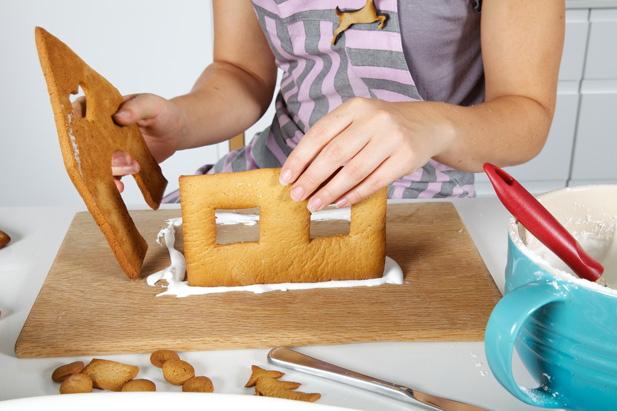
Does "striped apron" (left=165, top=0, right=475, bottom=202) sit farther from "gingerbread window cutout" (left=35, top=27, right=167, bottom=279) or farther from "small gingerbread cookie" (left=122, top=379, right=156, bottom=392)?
"small gingerbread cookie" (left=122, top=379, right=156, bottom=392)

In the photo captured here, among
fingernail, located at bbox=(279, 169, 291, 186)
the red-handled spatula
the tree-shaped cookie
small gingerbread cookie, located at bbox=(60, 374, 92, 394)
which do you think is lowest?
the tree-shaped cookie

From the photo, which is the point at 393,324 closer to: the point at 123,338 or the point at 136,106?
the point at 123,338

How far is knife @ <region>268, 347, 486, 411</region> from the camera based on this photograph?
1.63 feet

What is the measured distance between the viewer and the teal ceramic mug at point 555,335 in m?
0.39

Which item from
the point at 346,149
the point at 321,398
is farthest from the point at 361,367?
the point at 346,149

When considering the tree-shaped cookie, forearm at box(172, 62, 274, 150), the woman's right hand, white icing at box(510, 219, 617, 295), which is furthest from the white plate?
forearm at box(172, 62, 274, 150)

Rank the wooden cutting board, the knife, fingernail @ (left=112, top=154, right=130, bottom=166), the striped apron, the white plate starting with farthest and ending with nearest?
the striped apron, fingernail @ (left=112, top=154, right=130, bottom=166), the wooden cutting board, the knife, the white plate

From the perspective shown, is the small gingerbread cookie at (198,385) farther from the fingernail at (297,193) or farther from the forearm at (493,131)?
the forearm at (493,131)

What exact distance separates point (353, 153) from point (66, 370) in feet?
1.15

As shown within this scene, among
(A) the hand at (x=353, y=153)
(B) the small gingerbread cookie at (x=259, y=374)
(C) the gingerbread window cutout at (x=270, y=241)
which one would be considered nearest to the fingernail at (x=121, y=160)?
(C) the gingerbread window cutout at (x=270, y=241)

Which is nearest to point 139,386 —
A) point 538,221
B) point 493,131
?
point 538,221

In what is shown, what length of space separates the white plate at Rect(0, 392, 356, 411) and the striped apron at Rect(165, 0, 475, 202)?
27.3 inches

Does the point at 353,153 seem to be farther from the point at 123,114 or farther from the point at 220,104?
the point at 220,104

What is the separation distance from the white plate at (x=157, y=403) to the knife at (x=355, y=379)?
0.49ft
